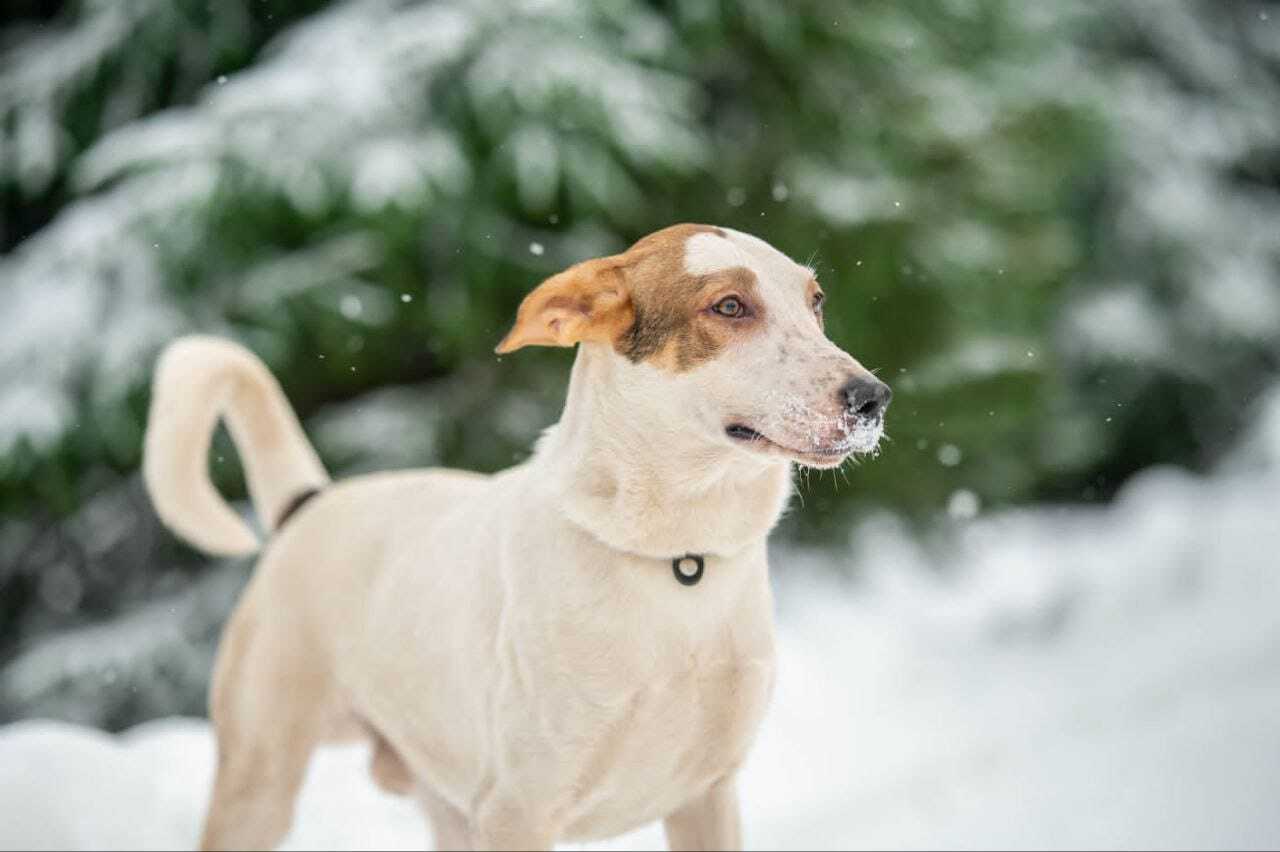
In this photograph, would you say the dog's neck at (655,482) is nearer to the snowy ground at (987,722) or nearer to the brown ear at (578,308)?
the brown ear at (578,308)

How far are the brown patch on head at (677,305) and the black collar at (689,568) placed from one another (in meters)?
0.35

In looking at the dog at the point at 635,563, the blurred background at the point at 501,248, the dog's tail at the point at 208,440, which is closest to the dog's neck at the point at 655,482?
the dog at the point at 635,563

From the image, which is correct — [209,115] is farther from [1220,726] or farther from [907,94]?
[1220,726]

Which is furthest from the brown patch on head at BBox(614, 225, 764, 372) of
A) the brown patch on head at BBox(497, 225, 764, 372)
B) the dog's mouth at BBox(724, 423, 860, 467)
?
the dog's mouth at BBox(724, 423, 860, 467)

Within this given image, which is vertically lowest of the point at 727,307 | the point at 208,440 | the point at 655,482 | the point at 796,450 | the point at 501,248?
the point at 501,248

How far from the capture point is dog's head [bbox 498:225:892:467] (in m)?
2.11

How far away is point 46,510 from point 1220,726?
4963 millimetres

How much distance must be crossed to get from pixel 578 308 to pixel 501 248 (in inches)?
132

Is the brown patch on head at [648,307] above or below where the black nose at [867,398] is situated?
below

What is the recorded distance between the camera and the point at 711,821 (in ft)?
8.43

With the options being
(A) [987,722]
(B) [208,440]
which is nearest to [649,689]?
(B) [208,440]

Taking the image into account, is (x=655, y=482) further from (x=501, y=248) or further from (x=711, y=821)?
(x=501, y=248)

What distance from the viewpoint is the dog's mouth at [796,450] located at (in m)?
2.09

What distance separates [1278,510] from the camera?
6.89 m
